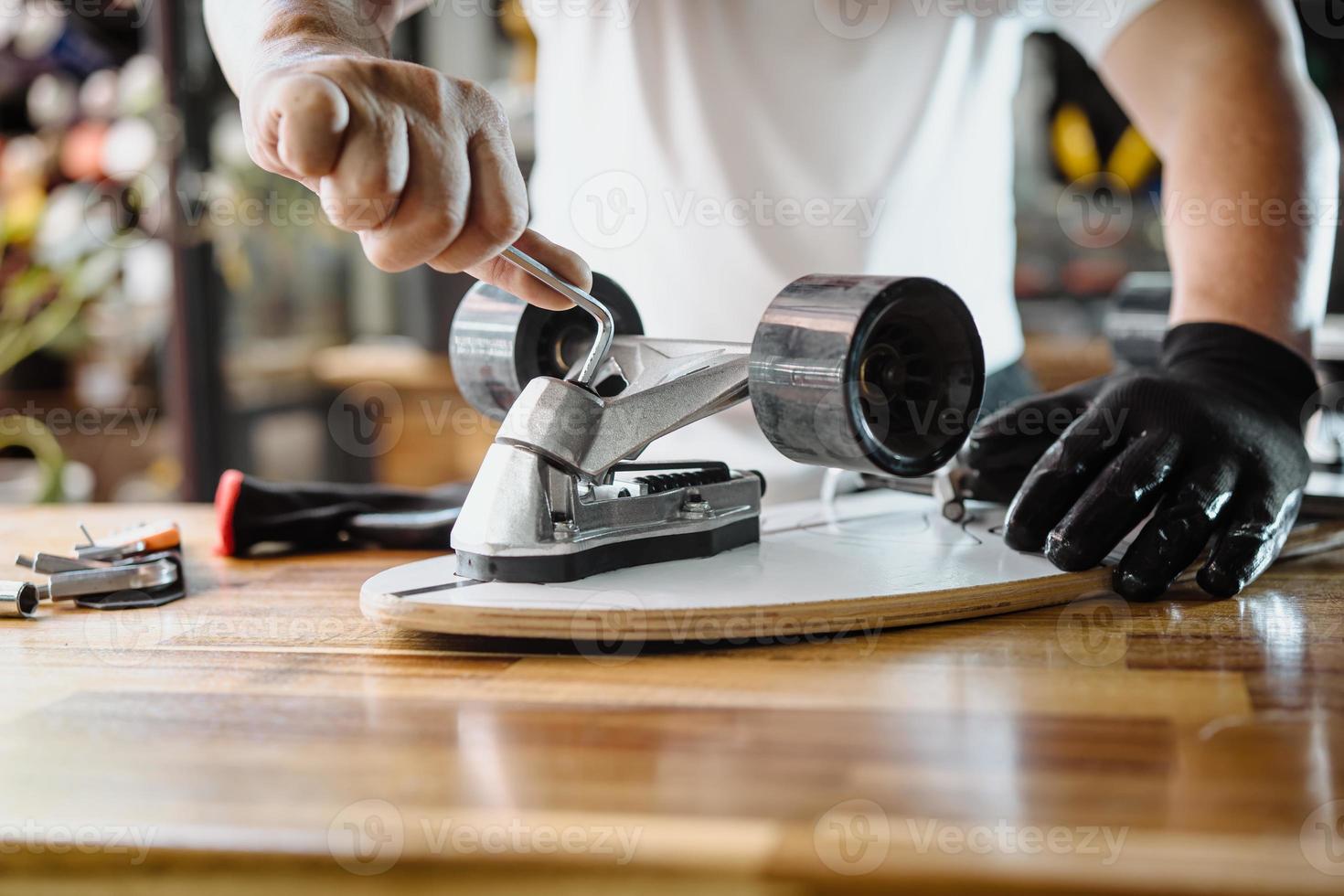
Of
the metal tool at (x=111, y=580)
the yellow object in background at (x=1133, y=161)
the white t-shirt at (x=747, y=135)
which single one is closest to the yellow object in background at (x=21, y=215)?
the white t-shirt at (x=747, y=135)

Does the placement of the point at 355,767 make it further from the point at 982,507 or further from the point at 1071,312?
the point at 1071,312

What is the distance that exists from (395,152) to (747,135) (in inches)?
27.6

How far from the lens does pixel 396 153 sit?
0.69m

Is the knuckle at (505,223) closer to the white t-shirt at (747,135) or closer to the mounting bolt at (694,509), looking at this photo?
the mounting bolt at (694,509)

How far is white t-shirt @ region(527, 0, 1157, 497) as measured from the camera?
130cm

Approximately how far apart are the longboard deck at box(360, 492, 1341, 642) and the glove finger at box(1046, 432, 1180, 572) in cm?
2

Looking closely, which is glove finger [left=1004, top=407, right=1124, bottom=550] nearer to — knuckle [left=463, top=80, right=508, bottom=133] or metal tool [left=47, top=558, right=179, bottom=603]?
knuckle [left=463, top=80, right=508, bottom=133]

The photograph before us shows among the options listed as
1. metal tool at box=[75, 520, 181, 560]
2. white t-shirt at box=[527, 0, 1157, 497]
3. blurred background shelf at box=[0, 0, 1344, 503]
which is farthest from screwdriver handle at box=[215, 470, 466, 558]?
blurred background shelf at box=[0, 0, 1344, 503]

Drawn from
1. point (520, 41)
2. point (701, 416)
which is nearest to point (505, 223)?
point (701, 416)

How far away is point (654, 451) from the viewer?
4.29 feet

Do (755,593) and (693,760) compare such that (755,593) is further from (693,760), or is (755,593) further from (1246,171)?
(1246,171)

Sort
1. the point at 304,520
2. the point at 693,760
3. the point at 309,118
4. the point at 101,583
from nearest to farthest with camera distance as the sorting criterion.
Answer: the point at 693,760
the point at 309,118
the point at 101,583
the point at 304,520

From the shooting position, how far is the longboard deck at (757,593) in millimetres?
734

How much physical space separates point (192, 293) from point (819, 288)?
2557mm
